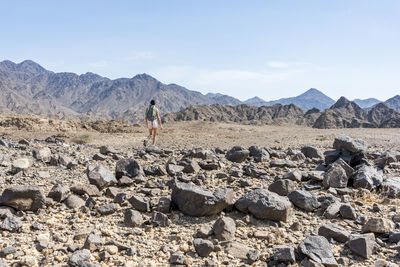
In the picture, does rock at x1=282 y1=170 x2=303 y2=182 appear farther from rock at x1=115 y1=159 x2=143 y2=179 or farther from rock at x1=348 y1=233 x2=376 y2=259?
rock at x1=115 y1=159 x2=143 y2=179

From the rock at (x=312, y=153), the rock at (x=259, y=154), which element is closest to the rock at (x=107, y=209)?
the rock at (x=259, y=154)

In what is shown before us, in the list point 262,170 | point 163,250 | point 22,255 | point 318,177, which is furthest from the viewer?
point 262,170

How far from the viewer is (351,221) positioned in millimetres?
5020

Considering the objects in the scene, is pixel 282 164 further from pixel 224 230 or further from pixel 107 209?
pixel 107 209

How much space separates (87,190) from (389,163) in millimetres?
7766

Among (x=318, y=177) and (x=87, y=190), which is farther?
(x=318, y=177)

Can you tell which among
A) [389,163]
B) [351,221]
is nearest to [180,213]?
[351,221]

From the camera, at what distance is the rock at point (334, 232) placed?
14.4 feet

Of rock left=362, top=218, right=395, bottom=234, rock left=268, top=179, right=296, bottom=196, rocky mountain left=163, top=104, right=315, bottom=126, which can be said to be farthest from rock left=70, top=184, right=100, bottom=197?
rocky mountain left=163, top=104, right=315, bottom=126

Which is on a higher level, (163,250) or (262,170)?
(262,170)

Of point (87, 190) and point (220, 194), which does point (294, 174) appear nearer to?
point (220, 194)

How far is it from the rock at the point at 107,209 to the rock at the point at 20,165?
2.66 m

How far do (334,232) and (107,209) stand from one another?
319 cm

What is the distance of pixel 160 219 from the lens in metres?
4.78
